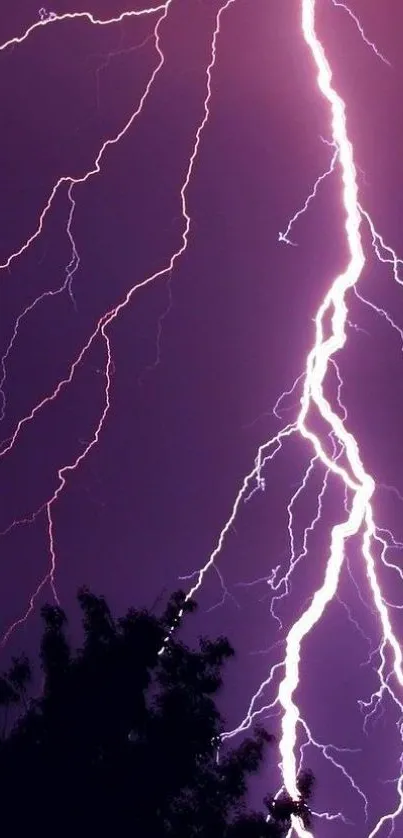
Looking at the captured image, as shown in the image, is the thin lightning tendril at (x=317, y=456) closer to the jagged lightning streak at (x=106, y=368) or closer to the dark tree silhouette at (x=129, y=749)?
the jagged lightning streak at (x=106, y=368)

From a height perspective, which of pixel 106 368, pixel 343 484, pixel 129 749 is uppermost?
pixel 343 484

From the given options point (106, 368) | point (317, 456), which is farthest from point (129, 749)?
point (317, 456)

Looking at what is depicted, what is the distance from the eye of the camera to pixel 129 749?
14.0 feet

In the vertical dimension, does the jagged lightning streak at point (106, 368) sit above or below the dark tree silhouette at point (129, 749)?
above

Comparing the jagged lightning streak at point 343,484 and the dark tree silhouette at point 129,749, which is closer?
the dark tree silhouette at point 129,749

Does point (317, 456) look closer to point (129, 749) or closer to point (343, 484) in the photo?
point (343, 484)

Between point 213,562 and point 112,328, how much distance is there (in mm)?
2713

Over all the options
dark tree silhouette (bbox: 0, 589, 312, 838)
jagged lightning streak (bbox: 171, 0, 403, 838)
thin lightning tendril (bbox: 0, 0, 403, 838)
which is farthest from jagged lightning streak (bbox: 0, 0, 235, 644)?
dark tree silhouette (bbox: 0, 589, 312, 838)

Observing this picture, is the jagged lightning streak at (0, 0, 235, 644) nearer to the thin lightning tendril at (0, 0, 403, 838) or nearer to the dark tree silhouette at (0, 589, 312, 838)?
the thin lightning tendril at (0, 0, 403, 838)

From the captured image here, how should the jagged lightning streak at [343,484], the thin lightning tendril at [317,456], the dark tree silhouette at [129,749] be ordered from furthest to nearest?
the jagged lightning streak at [343,484], the thin lightning tendril at [317,456], the dark tree silhouette at [129,749]

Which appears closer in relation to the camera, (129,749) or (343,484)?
(129,749)

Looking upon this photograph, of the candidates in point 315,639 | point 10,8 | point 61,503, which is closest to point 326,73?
point 10,8

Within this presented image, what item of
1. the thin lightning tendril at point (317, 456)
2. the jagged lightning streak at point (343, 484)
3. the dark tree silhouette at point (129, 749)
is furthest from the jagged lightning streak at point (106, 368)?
the dark tree silhouette at point (129, 749)

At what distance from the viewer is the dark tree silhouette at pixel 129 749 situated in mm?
4102
